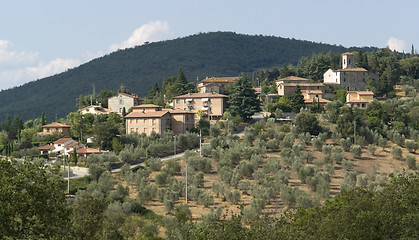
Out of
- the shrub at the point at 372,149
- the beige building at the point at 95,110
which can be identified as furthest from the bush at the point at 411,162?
the beige building at the point at 95,110

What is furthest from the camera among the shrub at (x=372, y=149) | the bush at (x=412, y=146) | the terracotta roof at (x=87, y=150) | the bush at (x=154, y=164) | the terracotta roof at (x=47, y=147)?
the bush at (x=412, y=146)

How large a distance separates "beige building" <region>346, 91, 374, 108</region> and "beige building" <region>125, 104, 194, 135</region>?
1346 inches

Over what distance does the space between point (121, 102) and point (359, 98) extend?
45687 millimetres

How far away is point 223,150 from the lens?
284 feet

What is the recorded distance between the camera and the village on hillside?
220ft

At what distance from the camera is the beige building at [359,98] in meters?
115

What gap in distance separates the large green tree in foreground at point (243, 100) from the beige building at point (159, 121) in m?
8.70

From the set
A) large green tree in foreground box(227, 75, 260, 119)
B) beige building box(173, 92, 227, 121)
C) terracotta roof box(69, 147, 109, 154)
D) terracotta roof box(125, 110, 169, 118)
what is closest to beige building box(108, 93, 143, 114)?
beige building box(173, 92, 227, 121)

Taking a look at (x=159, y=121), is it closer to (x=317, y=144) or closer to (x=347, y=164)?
(x=317, y=144)

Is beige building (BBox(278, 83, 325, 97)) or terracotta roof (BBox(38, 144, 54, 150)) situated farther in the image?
beige building (BBox(278, 83, 325, 97))

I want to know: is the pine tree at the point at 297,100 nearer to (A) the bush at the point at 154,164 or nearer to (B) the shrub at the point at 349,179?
(B) the shrub at the point at 349,179

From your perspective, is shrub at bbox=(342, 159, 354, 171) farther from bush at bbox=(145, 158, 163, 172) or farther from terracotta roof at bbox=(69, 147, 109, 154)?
terracotta roof at bbox=(69, 147, 109, 154)

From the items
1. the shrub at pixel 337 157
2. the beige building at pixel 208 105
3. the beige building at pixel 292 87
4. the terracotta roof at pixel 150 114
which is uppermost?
the beige building at pixel 292 87

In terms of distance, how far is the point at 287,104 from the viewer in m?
112
